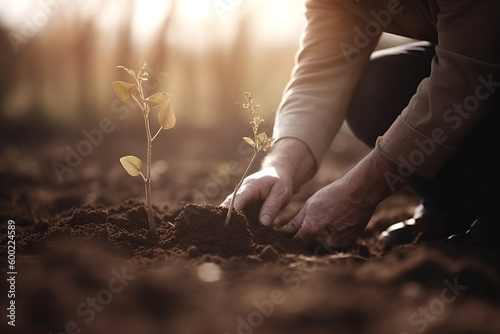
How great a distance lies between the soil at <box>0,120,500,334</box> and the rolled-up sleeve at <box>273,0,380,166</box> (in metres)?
0.55

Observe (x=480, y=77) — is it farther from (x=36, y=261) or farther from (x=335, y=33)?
(x=36, y=261)

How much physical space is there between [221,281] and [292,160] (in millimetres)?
967

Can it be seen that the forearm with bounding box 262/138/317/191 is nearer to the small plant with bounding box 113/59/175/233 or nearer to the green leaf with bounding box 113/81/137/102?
the small plant with bounding box 113/59/175/233

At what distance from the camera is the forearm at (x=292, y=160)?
2242 millimetres

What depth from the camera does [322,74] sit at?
2.45 metres

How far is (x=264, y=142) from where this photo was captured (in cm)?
187

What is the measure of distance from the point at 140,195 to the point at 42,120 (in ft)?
18.8

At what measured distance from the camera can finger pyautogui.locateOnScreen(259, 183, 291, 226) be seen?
203cm

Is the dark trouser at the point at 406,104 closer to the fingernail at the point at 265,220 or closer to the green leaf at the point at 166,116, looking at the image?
the fingernail at the point at 265,220

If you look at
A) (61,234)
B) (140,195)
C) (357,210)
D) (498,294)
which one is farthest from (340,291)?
(140,195)

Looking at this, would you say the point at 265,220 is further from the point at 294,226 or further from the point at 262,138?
the point at 262,138

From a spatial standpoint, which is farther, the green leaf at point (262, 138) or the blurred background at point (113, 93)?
the blurred background at point (113, 93)

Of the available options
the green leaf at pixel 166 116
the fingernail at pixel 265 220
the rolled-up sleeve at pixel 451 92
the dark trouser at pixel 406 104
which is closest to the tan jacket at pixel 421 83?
the rolled-up sleeve at pixel 451 92

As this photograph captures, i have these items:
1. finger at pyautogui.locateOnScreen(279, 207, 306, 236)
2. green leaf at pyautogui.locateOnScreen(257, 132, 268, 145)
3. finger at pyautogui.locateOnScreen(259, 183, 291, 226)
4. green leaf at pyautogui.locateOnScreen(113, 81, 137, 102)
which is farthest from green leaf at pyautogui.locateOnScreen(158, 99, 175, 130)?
finger at pyautogui.locateOnScreen(279, 207, 306, 236)
